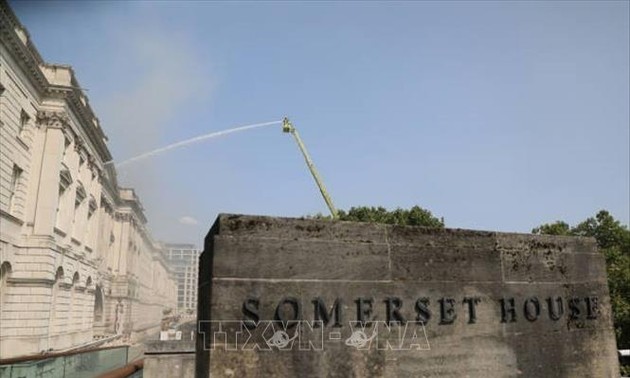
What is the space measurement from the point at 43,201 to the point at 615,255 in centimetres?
3890

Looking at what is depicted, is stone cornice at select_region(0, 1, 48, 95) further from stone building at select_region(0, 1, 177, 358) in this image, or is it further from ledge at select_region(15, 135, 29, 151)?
ledge at select_region(15, 135, 29, 151)

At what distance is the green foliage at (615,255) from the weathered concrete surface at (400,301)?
21.2 meters

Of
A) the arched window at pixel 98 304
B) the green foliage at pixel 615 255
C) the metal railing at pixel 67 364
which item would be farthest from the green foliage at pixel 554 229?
the arched window at pixel 98 304

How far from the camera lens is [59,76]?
32344 mm

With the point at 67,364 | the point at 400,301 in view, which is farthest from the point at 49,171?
the point at 400,301

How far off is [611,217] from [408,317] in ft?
141

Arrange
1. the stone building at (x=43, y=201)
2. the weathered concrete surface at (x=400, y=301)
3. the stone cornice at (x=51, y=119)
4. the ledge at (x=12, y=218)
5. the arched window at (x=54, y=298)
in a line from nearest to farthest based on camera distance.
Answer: the weathered concrete surface at (x=400, y=301) → the ledge at (x=12, y=218) → the stone building at (x=43, y=201) → the stone cornice at (x=51, y=119) → the arched window at (x=54, y=298)

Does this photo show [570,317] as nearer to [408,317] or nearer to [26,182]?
[408,317]

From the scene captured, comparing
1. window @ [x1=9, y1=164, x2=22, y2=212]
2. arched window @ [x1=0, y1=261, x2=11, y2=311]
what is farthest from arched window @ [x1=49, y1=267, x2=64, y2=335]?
window @ [x1=9, y1=164, x2=22, y2=212]

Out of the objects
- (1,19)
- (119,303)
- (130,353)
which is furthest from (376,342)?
(119,303)

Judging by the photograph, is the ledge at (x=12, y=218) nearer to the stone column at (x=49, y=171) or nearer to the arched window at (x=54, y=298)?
the stone column at (x=49, y=171)

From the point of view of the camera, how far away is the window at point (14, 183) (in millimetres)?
27219

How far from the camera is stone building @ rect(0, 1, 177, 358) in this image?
25969mm

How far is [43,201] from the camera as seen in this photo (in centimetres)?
2961
